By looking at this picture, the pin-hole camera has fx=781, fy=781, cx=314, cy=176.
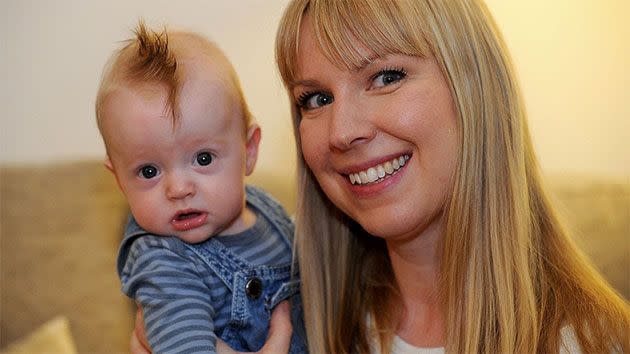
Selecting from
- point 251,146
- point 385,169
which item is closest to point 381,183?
point 385,169

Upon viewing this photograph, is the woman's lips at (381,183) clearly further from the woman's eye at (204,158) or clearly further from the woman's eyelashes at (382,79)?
the woman's eye at (204,158)

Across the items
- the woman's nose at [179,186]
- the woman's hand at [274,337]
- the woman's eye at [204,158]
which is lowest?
the woman's hand at [274,337]

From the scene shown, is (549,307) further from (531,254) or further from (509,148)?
(509,148)

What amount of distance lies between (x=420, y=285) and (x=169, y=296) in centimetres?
50

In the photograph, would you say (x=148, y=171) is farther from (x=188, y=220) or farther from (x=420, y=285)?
(x=420, y=285)

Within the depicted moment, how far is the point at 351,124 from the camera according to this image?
4.41 feet

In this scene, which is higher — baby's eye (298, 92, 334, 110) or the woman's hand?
baby's eye (298, 92, 334, 110)

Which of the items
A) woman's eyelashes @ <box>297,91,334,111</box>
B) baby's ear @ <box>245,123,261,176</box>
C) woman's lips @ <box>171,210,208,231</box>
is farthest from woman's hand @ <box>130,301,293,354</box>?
woman's eyelashes @ <box>297,91,334,111</box>

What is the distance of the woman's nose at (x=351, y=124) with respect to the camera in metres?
1.34

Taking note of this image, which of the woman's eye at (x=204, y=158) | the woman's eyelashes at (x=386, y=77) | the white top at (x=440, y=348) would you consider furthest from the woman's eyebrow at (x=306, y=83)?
the white top at (x=440, y=348)

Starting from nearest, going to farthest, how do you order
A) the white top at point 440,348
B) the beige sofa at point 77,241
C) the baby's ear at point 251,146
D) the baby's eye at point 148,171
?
1. the white top at point 440,348
2. the baby's eye at point 148,171
3. the baby's ear at point 251,146
4. the beige sofa at point 77,241

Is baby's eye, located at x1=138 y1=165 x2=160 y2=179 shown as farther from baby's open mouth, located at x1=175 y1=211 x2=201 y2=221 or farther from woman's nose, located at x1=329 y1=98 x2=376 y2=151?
woman's nose, located at x1=329 y1=98 x2=376 y2=151

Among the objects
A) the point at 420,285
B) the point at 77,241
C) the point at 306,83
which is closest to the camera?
the point at 306,83

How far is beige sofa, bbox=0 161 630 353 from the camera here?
2.23m
